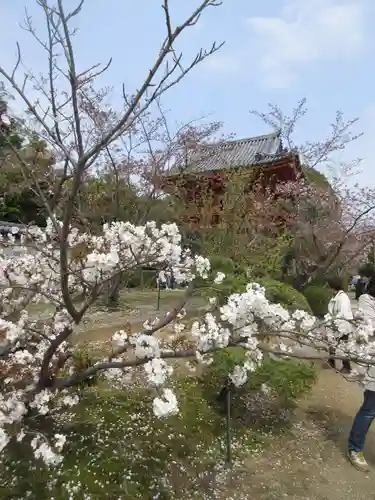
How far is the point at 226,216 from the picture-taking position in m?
9.98

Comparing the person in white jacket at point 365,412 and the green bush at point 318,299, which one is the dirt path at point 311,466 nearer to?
the person in white jacket at point 365,412

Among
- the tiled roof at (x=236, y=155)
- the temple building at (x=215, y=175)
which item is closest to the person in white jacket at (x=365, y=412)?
the temple building at (x=215, y=175)

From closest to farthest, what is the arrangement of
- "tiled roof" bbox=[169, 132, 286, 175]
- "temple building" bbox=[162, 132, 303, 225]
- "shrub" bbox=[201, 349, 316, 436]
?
1. "shrub" bbox=[201, 349, 316, 436]
2. "temple building" bbox=[162, 132, 303, 225]
3. "tiled roof" bbox=[169, 132, 286, 175]

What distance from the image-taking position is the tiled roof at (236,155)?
12.6m

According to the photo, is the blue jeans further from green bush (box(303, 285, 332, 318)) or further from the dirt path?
green bush (box(303, 285, 332, 318))

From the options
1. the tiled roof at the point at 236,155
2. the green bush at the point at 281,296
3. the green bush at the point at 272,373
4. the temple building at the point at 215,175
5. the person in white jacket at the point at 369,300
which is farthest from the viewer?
the tiled roof at the point at 236,155

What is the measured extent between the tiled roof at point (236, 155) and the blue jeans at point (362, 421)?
30.2 ft

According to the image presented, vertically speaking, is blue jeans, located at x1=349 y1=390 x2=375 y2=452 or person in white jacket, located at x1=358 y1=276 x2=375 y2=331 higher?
person in white jacket, located at x1=358 y1=276 x2=375 y2=331

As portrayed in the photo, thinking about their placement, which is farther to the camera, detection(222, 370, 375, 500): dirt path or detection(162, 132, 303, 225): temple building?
detection(162, 132, 303, 225): temple building

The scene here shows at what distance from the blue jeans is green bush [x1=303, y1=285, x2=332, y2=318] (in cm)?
652

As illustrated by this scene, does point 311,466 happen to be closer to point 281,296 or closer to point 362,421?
point 362,421

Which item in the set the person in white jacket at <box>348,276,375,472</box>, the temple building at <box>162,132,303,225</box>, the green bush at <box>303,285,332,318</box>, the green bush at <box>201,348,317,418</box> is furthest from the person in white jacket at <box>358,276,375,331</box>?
the temple building at <box>162,132,303,225</box>

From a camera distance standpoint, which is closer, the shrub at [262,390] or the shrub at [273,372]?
the shrub at [273,372]

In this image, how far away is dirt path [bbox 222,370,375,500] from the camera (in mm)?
3332
